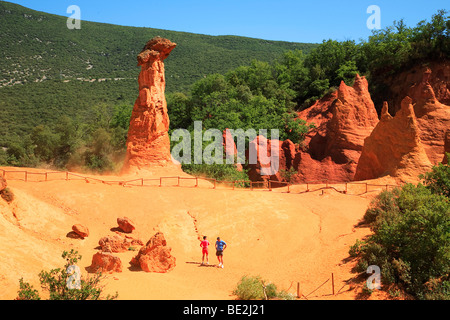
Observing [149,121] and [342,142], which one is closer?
[149,121]

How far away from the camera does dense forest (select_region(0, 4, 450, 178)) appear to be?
37125 millimetres

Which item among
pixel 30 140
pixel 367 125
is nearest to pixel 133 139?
pixel 367 125

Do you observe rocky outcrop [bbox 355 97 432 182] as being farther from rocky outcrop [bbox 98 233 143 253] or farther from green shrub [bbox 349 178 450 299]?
rocky outcrop [bbox 98 233 143 253]

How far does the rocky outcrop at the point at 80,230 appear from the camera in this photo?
1742 cm

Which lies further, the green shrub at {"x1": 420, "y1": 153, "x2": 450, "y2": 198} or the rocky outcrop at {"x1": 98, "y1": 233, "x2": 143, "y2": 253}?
the green shrub at {"x1": 420, "y1": 153, "x2": 450, "y2": 198}

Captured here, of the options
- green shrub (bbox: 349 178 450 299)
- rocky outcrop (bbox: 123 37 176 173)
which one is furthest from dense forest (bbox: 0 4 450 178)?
green shrub (bbox: 349 178 450 299)

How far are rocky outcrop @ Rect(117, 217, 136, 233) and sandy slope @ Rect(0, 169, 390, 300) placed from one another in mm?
367

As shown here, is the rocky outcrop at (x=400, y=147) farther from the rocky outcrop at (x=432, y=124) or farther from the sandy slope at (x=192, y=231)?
the rocky outcrop at (x=432, y=124)

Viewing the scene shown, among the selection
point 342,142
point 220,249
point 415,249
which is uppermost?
point 342,142

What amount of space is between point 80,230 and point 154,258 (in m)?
3.26

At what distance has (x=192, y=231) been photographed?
19547mm

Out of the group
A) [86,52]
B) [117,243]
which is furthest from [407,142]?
[86,52]

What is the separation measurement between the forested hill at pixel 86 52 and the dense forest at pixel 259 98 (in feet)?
72.6

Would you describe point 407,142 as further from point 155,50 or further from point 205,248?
point 155,50
